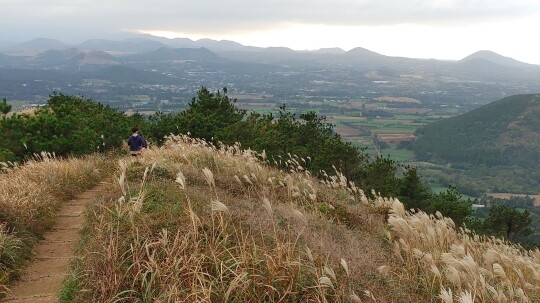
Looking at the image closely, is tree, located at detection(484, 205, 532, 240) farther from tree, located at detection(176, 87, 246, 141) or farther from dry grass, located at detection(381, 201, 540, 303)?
dry grass, located at detection(381, 201, 540, 303)

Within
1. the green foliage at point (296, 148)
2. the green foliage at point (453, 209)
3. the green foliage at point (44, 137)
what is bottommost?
the green foliage at point (453, 209)

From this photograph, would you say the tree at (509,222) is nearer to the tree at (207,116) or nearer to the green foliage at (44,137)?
the tree at (207,116)

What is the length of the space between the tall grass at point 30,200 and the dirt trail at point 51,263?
0.44 ft

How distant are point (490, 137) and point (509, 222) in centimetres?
14285

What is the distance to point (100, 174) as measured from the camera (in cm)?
1143

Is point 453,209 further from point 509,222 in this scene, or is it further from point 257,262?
point 257,262

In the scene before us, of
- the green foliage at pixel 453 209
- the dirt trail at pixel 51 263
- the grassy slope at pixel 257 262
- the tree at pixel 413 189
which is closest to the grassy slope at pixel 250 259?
the grassy slope at pixel 257 262

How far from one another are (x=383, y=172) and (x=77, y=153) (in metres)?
→ 14.8


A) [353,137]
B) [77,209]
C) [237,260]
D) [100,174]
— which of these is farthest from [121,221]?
[353,137]

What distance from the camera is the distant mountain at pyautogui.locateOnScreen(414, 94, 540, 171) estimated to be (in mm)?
132125

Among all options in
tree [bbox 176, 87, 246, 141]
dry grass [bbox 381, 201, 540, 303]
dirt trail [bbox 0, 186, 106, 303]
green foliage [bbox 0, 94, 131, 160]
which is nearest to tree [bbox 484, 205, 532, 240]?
tree [bbox 176, 87, 246, 141]

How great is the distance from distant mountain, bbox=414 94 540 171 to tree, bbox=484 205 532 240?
111 meters

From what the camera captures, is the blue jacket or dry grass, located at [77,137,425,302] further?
the blue jacket

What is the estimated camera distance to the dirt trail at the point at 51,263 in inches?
201
